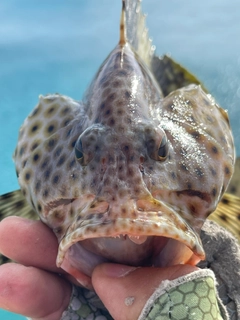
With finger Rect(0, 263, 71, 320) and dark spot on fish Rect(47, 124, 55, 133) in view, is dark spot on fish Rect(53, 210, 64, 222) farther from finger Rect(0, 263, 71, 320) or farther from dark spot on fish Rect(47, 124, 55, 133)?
dark spot on fish Rect(47, 124, 55, 133)

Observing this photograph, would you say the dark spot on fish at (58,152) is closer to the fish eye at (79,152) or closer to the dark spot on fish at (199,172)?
the fish eye at (79,152)

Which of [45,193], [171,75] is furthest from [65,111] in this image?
[171,75]

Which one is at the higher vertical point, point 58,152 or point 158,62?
point 158,62

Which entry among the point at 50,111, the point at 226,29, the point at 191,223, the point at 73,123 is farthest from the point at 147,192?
the point at 226,29

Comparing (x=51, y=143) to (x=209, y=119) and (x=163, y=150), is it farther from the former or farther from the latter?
(x=209, y=119)

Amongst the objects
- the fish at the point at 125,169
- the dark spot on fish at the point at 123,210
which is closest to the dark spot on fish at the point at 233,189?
the fish at the point at 125,169
